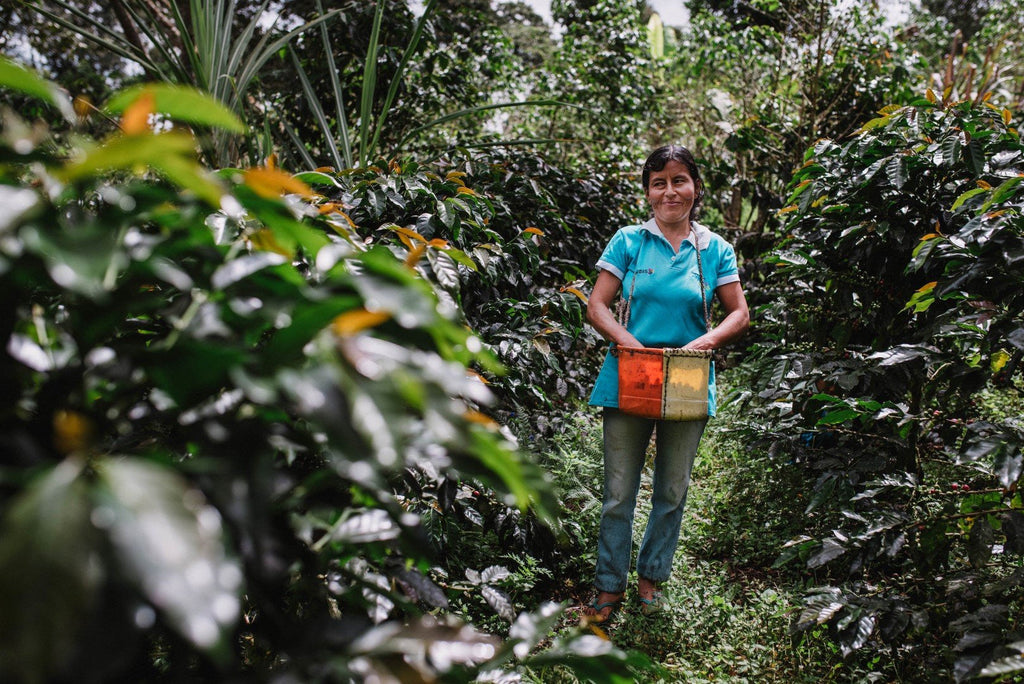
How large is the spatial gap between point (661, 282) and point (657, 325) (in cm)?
15

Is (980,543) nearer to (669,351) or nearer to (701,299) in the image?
(669,351)

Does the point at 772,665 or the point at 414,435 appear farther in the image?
the point at 772,665

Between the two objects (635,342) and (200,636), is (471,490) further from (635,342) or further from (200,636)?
(200,636)

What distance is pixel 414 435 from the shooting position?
502 mm

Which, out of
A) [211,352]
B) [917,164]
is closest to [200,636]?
[211,352]

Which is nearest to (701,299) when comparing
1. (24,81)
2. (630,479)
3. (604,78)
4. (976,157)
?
(630,479)

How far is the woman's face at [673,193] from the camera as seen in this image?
2.23 m

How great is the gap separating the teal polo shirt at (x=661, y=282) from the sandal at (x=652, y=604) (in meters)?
0.69

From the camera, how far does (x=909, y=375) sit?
82.3 inches

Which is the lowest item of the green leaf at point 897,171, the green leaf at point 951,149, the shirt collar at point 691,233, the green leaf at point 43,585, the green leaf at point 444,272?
the green leaf at point 43,585

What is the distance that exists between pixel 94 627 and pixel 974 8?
20700 mm

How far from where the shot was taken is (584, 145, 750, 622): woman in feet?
7.19

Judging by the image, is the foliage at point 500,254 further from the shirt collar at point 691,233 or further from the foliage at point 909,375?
the foliage at point 909,375

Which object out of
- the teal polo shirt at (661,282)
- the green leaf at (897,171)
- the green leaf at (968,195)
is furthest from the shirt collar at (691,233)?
the green leaf at (968,195)
